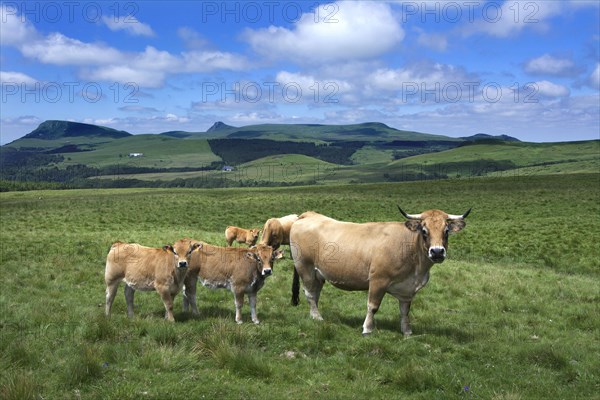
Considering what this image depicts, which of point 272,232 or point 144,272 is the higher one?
point 272,232

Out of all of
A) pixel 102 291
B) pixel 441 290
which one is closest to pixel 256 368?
pixel 102 291

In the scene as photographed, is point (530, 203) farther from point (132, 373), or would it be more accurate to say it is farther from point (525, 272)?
point (132, 373)

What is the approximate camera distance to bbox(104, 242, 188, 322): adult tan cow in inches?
453

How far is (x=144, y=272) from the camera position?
11.7m

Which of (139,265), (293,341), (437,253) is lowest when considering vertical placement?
(293,341)

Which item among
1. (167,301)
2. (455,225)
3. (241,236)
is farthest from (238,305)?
(241,236)

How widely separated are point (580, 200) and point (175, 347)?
51.6 meters

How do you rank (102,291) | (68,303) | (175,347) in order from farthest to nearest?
(102,291) → (68,303) → (175,347)

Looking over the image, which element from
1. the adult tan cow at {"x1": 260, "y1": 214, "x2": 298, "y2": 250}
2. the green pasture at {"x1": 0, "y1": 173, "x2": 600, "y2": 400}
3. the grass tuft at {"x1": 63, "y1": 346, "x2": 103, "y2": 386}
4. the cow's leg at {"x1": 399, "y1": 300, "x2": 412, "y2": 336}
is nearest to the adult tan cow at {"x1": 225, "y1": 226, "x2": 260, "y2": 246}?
the green pasture at {"x1": 0, "y1": 173, "x2": 600, "y2": 400}

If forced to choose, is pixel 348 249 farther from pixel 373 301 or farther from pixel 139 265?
pixel 139 265

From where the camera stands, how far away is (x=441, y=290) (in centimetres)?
1631

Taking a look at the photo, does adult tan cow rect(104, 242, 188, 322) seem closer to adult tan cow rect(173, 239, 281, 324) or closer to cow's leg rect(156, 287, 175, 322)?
cow's leg rect(156, 287, 175, 322)

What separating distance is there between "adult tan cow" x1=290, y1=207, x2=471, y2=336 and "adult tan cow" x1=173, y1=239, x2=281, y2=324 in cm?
136

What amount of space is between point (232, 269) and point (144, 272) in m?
2.13
